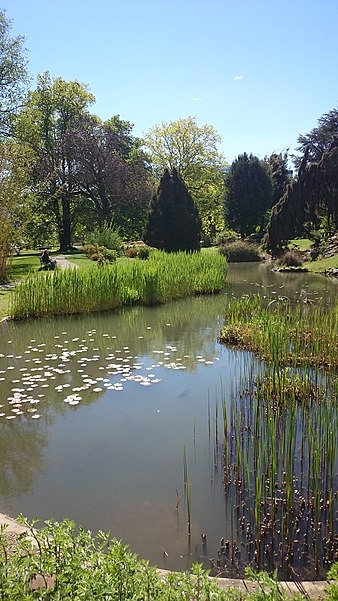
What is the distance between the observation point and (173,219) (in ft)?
81.5

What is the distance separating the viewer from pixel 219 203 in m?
43.3

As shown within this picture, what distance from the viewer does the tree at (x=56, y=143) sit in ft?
94.8

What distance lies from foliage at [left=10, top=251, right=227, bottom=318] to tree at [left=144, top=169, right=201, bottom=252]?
7.68 m

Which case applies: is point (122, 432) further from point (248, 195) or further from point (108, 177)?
point (248, 195)

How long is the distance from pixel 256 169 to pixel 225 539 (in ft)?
123

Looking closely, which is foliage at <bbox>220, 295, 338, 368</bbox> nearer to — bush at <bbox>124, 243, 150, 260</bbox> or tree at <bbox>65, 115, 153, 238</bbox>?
bush at <bbox>124, 243, 150, 260</bbox>

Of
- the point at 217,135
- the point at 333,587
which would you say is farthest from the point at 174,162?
the point at 333,587

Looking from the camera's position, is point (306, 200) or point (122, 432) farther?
point (306, 200)

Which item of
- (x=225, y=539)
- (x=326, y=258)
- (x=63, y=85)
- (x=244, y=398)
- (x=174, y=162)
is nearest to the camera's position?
(x=225, y=539)

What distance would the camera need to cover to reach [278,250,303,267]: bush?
82.9ft

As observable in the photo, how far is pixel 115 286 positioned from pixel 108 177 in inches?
748


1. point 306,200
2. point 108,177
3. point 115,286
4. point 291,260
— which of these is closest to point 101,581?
point 115,286

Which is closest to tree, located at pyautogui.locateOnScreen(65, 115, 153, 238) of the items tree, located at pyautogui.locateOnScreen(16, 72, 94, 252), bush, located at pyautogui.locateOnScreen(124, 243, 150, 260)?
tree, located at pyautogui.locateOnScreen(16, 72, 94, 252)

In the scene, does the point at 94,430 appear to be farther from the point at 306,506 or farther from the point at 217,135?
the point at 217,135
